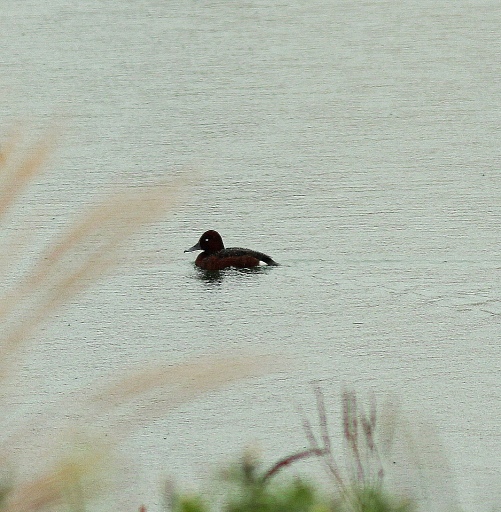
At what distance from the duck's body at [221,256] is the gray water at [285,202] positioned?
95mm

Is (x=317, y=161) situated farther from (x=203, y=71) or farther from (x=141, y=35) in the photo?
(x=141, y=35)

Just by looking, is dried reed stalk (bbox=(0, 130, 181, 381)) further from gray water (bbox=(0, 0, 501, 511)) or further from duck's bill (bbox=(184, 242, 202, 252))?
duck's bill (bbox=(184, 242, 202, 252))

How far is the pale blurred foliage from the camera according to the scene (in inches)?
42.7

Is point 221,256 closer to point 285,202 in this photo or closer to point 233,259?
point 233,259

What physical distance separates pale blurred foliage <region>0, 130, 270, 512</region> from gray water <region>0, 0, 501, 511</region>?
0.07 meters

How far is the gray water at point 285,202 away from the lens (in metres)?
5.83

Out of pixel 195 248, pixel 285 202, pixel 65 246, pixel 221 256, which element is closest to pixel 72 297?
pixel 65 246

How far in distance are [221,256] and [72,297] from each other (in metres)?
7.29

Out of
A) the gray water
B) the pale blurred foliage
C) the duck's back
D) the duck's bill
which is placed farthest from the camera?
the duck's bill

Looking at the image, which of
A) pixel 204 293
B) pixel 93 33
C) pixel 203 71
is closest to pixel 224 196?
pixel 204 293

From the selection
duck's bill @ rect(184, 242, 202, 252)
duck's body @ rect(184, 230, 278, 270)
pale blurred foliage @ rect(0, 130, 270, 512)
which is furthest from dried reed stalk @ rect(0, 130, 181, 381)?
duck's bill @ rect(184, 242, 202, 252)

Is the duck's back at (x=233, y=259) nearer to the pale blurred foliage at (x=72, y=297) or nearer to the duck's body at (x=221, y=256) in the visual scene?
the duck's body at (x=221, y=256)

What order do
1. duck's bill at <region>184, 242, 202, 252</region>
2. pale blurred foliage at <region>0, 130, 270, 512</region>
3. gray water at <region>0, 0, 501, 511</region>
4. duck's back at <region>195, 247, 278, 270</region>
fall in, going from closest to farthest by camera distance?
pale blurred foliage at <region>0, 130, 270, 512</region> → gray water at <region>0, 0, 501, 511</region> → duck's back at <region>195, 247, 278, 270</region> → duck's bill at <region>184, 242, 202, 252</region>

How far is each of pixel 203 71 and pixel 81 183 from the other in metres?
4.15
